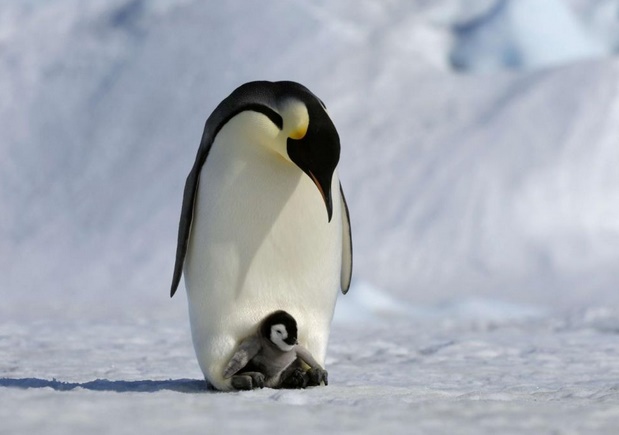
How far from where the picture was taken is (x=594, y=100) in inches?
546

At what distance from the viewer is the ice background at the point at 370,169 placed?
7586mm

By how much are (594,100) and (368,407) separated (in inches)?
448

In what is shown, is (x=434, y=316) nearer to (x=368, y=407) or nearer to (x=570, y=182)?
(x=570, y=182)

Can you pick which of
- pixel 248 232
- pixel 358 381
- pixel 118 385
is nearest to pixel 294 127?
pixel 248 232

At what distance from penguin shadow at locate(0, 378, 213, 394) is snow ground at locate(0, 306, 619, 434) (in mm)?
10

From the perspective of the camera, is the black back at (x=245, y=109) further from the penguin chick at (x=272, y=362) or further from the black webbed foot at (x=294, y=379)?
the black webbed foot at (x=294, y=379)

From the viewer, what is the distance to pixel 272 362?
153 inches

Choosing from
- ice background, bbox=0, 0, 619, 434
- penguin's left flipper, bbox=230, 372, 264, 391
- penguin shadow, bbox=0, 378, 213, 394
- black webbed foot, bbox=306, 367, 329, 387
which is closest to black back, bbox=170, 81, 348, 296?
penguin shadow, bbox=0, 378, 213, 394

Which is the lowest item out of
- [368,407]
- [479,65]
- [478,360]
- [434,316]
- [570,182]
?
[368,407]

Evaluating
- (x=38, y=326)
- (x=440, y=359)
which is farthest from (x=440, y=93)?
(x=440, y=359)

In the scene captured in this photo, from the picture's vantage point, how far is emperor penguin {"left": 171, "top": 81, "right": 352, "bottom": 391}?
12.8ft

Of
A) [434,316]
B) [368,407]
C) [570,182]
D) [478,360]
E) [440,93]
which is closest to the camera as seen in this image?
[368,407]

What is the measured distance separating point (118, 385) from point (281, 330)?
Result: 745 millimetres

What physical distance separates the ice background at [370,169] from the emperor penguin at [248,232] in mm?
1314
